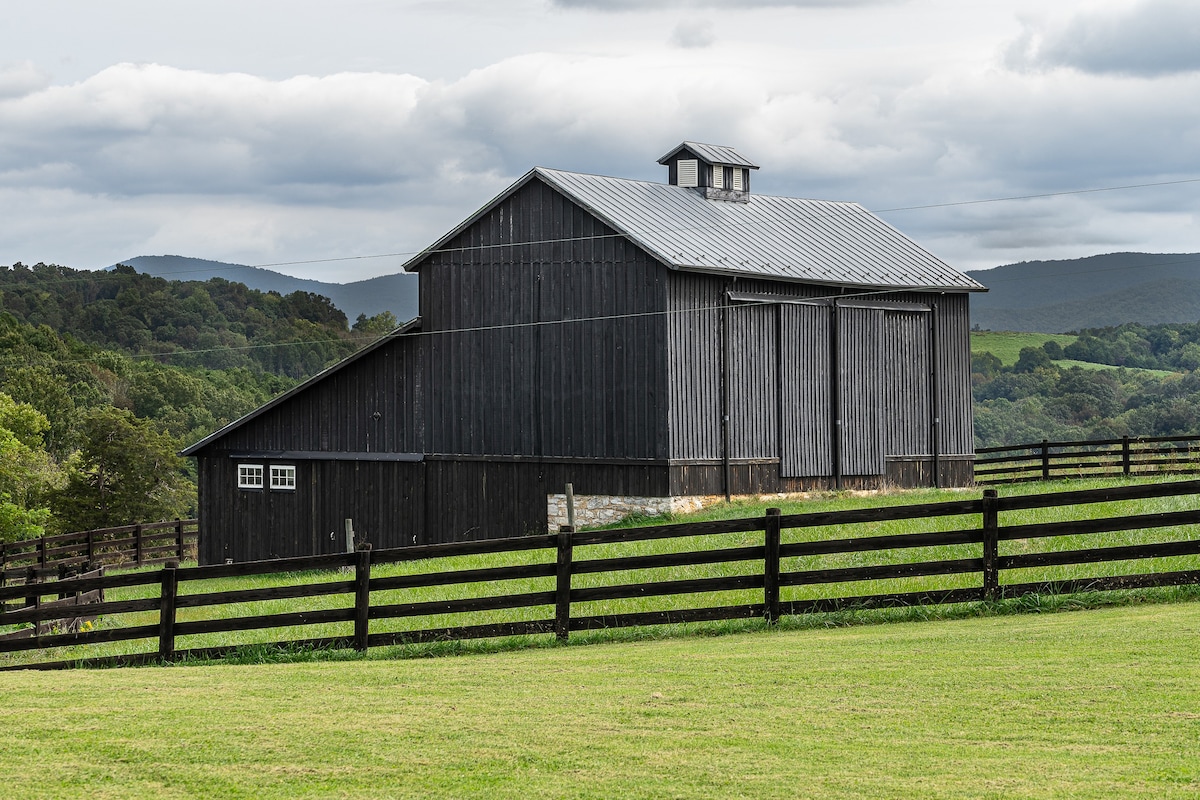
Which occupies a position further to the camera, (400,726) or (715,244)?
(715,244)

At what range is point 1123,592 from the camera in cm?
1340

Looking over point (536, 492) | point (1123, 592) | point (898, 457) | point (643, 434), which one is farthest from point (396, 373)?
point (1123, 592)

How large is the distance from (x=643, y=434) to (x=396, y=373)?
7.15m

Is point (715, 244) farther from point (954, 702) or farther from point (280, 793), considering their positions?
point (280, 793)

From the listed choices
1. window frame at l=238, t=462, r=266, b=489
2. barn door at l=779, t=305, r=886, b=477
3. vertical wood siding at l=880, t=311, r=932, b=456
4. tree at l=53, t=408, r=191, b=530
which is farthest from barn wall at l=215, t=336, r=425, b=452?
tree at l=53, t=408, r=191, b=530

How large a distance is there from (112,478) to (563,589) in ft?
152

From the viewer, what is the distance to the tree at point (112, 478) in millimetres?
53750

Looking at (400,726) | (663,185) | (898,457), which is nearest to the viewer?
(400,726)

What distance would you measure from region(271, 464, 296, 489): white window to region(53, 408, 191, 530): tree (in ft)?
74.3

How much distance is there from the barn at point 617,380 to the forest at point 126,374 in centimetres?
2373

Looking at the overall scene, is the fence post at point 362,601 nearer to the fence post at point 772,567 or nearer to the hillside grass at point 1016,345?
the fence post at point 772,567

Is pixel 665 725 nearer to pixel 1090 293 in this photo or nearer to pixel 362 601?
pixel 362 601

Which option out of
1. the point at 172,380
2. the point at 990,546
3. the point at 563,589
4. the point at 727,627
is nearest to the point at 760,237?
the point at 990,546

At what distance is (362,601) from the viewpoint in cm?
1273
